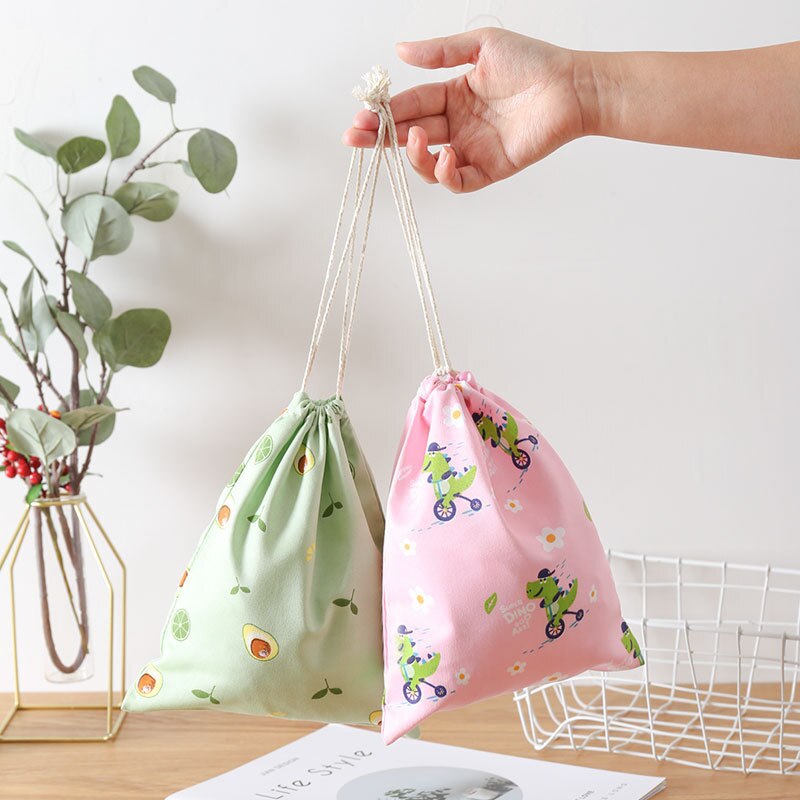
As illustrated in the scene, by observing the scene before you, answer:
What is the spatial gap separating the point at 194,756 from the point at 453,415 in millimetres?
448

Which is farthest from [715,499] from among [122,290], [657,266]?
[122,290]

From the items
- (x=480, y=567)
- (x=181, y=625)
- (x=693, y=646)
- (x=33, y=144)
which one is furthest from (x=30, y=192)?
(x=693, y=646)

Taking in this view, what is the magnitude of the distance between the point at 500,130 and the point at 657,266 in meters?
0.31

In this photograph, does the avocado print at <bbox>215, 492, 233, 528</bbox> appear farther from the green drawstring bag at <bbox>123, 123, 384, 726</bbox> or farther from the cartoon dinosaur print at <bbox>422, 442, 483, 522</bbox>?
the cartoon dinosaur print at <bbox>422, 442, 483, 522</bbox>

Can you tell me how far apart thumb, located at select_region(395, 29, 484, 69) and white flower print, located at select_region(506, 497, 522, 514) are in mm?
355

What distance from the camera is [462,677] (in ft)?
2.25

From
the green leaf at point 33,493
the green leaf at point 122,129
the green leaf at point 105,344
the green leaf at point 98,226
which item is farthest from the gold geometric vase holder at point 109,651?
the green leaf at point 122,129

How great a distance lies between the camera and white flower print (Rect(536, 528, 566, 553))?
28.8 inches

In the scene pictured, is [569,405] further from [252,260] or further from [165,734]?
[165,734]

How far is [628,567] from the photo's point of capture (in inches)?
45.2

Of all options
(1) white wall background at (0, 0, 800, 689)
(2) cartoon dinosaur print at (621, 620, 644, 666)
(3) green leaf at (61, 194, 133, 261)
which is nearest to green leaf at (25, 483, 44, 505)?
(1) white wall background at (0, 0, 800, 689)

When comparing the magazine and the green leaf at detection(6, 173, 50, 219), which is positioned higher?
the green leaf at detection(6, 173, 50, 219)

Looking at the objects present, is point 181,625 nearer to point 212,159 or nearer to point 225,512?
point 225,512

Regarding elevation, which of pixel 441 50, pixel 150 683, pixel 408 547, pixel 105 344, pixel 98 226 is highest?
pixel 441 50
